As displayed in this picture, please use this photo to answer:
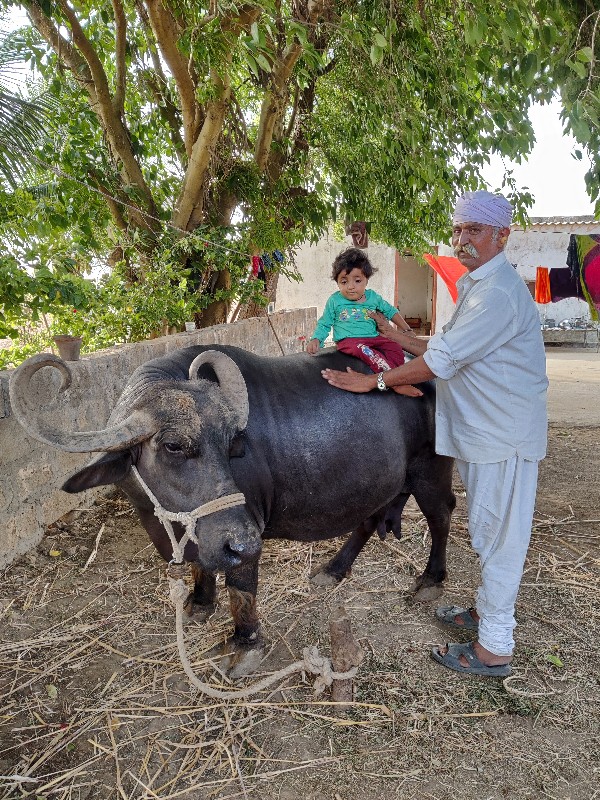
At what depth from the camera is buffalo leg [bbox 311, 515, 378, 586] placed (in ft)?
12.1

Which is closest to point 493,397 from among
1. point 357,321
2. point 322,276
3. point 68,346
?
point 357,321

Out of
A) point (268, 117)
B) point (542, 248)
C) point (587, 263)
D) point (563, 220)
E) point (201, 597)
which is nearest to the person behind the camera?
point (201, 597)

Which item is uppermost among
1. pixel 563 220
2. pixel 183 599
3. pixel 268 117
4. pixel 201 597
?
pixel 268 117

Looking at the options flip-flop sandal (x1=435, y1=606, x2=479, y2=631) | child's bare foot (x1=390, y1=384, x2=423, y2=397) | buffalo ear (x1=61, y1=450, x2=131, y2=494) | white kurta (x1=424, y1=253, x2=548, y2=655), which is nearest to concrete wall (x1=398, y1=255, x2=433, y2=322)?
child's bare foot (x1=390, y1=384, x2=423, y2=397)

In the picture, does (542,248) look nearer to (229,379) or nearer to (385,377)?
(385,377)

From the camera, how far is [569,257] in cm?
1041

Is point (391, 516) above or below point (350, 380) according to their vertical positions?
below

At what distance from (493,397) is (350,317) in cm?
102

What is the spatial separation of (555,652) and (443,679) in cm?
65

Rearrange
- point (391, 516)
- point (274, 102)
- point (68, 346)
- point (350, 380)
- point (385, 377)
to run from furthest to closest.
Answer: point (274, 102), point (68, 346), point (391, 516), point (350, 380), point (385, 377)

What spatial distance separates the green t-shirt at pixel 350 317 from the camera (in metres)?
3.32

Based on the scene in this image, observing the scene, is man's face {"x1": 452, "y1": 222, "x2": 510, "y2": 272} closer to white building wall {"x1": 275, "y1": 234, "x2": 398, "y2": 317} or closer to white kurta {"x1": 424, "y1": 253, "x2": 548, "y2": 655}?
white kurta {"x1": 424, "y1": 253, "x2": 548, "y2": 655}

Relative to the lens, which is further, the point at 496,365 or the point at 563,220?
the point at 563,220

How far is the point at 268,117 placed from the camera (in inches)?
262
